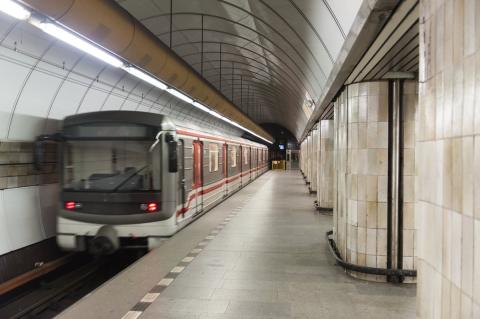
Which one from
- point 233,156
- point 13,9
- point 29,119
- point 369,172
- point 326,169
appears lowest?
point 326,169

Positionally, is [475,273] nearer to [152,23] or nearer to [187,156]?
[187,156]

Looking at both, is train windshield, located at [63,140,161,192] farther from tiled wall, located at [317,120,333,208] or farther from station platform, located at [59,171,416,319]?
tiled wall, located at [317,120,333,208]

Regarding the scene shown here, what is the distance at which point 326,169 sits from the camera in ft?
43.9

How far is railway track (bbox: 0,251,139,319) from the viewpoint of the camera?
21.4 ft

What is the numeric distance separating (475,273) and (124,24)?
522cm

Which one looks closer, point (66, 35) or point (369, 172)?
point (66, 35)

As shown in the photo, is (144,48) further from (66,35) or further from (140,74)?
(66,35)

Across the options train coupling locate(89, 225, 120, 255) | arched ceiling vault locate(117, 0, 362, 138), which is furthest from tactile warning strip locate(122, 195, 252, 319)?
arched ceiling vault locate(117, 0, 362, 138)

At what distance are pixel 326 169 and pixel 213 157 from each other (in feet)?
12.2

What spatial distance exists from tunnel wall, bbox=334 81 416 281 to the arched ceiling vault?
937mm

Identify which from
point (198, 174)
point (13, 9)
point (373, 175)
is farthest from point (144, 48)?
point (198, 174)

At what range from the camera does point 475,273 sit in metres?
2.29

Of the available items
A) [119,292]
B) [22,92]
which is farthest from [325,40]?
[22,92]

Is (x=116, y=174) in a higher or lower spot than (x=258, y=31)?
lower
